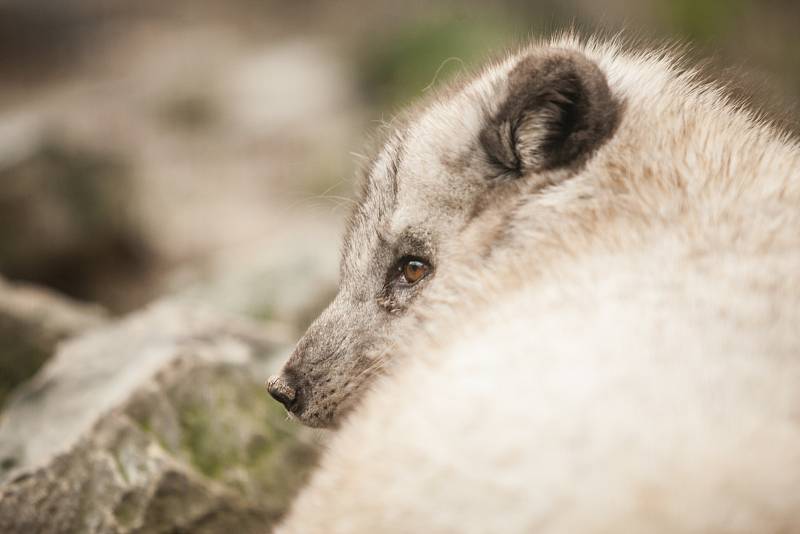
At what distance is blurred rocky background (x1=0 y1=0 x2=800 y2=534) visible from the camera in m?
3.32

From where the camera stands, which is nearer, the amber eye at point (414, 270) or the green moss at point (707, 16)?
the amber eye at point (414, 270)

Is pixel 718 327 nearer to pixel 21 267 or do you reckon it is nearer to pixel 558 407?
pixel 558 407

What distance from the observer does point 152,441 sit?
10.9ft

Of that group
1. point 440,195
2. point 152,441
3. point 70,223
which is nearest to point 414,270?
point 440,195

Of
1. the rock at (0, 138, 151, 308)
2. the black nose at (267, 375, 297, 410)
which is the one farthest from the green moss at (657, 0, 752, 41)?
the black nose at (267, 375, 297, 410)

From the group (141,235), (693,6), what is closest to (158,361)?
(141,235)

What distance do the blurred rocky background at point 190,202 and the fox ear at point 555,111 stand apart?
0.90 m

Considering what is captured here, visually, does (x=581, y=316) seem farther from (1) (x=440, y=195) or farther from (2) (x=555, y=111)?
(1) (x=440, y=195)

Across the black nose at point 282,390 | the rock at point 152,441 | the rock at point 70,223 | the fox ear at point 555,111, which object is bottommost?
the rock at point 70,223

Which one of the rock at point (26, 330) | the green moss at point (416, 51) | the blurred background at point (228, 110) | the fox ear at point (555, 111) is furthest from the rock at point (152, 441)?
the green moss at point (416, 51)

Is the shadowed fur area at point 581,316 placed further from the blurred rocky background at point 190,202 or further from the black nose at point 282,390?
the blurred rocky background at point 190,202

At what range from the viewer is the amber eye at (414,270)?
3.04 meters

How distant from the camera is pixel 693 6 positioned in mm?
12070

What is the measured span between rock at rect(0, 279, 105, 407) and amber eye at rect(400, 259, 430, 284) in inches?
90.0
